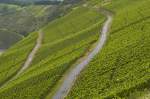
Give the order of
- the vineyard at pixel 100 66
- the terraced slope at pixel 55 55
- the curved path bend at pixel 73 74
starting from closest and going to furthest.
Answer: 1. the vineyard at pixel 100 66
2. the curved path bend at pixel 73 74
3. the terraced slope at pixel 55 55

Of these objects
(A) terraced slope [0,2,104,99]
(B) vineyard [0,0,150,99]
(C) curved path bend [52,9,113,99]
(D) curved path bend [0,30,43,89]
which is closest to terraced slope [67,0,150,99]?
(B) vineyard [0,0,150,99]

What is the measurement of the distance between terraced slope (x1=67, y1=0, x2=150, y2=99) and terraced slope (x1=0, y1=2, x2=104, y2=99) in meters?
9.81

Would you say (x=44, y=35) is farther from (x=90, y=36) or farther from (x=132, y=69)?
(x=132, y=69)

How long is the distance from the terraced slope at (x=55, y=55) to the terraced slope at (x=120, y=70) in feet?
32.2

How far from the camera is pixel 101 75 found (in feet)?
223

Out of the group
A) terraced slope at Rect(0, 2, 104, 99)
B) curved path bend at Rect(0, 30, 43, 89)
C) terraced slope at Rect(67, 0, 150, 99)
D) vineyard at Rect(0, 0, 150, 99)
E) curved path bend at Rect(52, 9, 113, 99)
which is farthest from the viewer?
curved path bend at Rect(0, 30, 43, 89)

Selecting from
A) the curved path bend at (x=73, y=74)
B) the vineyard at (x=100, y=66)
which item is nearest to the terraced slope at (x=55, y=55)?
the vineyard at (x=100, y=66)

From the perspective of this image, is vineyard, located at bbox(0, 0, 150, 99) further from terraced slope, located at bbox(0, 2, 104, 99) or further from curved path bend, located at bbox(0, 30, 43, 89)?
curved path bend, located at bbox(0, 30, 43, 89)

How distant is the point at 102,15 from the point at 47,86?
79.2 metres

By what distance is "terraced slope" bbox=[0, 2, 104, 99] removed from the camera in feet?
271

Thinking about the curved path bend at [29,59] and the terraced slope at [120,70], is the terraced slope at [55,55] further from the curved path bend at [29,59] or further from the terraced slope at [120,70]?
the terraced slope at [120,70]

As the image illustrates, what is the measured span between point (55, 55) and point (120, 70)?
5151cm

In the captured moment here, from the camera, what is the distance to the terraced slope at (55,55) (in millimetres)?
82750

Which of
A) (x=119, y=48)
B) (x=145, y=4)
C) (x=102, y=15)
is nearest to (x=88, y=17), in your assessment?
(x=102, y=15)
